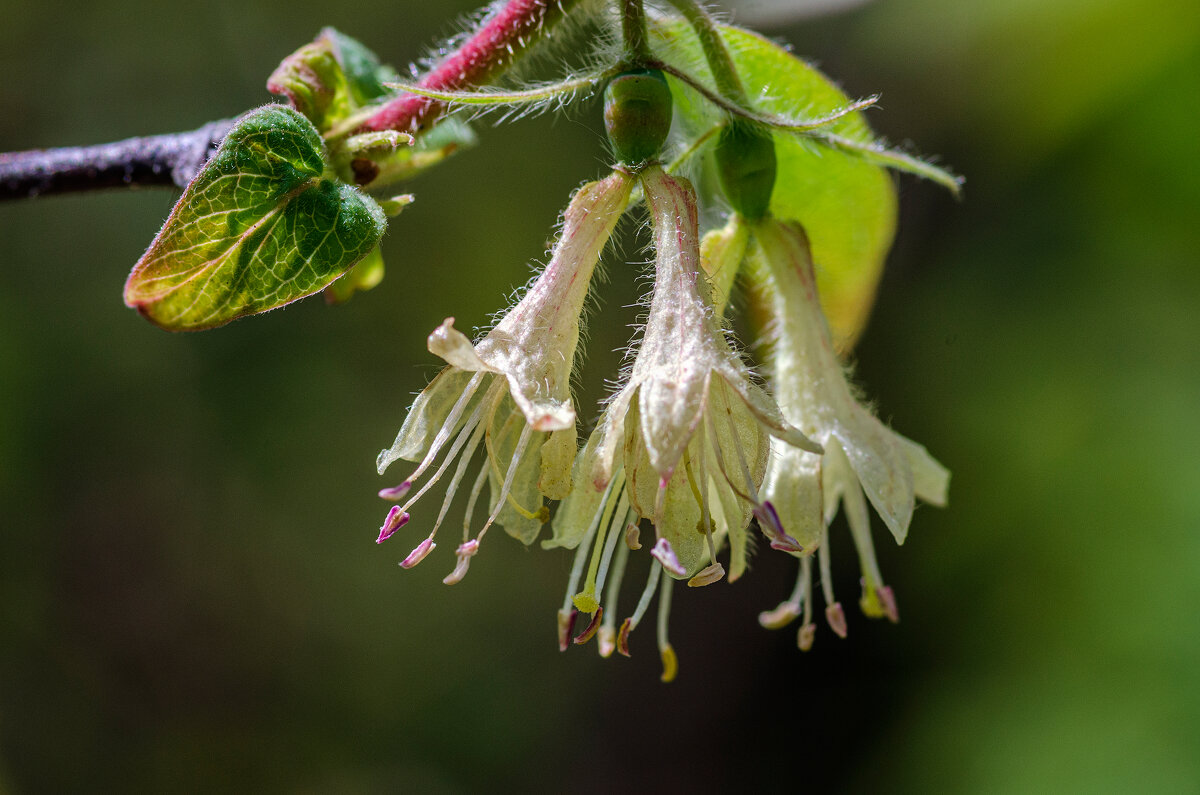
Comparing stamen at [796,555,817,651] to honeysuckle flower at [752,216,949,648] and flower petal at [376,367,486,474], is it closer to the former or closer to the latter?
honeysuckle flower at [752,216,949,648]

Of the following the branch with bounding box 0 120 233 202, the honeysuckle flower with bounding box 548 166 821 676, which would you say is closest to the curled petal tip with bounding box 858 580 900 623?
the honeysuckle flower with bounding box 548 166 821 676

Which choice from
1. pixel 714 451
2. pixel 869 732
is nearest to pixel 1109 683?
pixel 869 732

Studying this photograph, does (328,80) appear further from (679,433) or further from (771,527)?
(771,527)

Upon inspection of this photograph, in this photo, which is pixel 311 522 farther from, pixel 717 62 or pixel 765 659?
pixel 717 62

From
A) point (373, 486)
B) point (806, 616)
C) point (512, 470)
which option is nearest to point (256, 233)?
point (512, 470)

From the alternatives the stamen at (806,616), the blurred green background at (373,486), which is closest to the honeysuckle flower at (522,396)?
the stamen at (806,616)

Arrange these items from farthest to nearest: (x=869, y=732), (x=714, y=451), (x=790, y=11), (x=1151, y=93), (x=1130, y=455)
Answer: (x=869, y=732)
(x=1130, y=455)
(x=1151, y=93)
(x=790, y=11)
(x=714, y=451)
